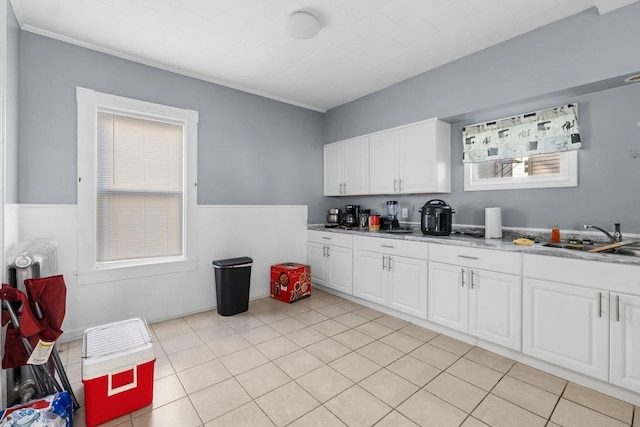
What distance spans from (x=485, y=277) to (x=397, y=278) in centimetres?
92

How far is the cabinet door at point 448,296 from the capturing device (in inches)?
105

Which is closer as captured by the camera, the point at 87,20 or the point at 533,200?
the point at 87,20

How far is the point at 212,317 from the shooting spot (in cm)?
331

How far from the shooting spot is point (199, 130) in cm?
346

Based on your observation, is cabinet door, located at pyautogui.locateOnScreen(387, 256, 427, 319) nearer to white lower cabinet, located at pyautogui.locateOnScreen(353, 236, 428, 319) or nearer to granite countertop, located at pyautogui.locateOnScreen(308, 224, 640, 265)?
white lower cabinet, located at pyautogui.locateOnScreen(353, 236, 428, 319)

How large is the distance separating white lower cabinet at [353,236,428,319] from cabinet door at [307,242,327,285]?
621 millimetres

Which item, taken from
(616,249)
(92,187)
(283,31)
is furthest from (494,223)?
(92,187)

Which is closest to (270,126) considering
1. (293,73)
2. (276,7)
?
(293,73)

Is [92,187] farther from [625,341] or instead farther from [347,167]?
[625,341]

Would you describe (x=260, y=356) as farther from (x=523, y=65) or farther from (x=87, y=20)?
(x=523, y=65)

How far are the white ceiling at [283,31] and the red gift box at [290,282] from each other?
240 centimetres

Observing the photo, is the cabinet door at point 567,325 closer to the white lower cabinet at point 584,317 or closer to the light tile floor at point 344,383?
the white lower cabinet at point 584,317

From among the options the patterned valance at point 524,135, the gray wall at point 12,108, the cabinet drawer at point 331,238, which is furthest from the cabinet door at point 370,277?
the gray wall at point 12,108

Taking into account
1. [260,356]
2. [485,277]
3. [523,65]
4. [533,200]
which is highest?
[523,65]
